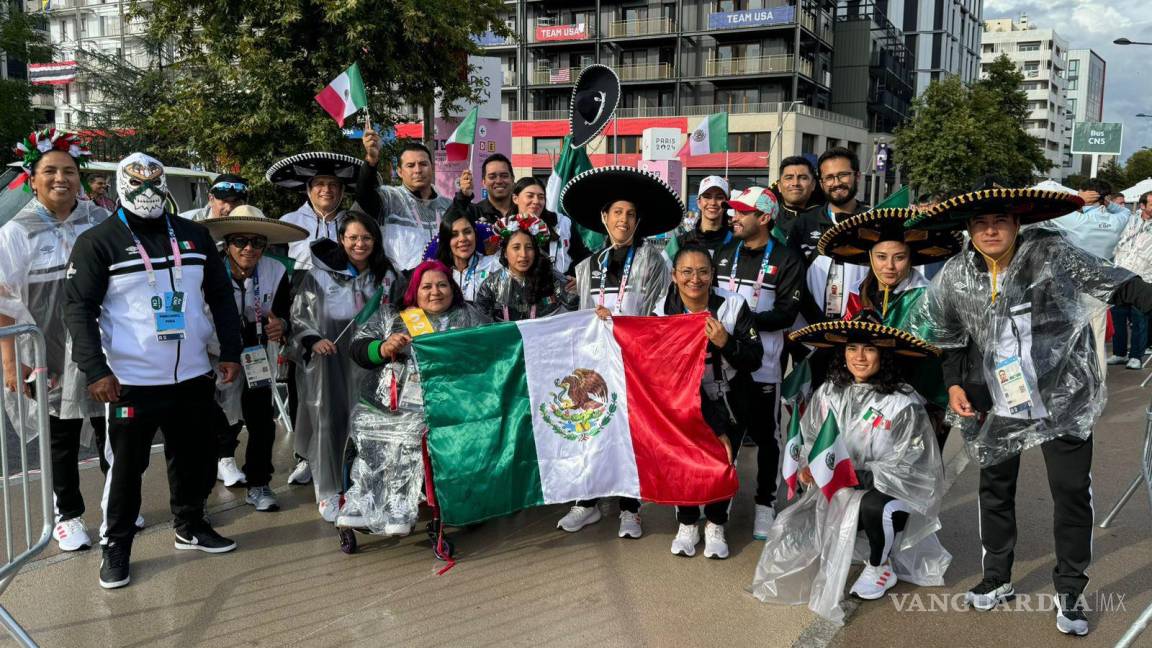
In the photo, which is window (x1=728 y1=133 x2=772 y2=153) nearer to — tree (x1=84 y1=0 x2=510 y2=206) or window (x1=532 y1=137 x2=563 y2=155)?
window (x1=532 y1=137 x2=563 y2=155)

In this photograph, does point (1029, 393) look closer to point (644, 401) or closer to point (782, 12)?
point (644, 401)

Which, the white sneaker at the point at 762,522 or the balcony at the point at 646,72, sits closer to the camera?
the white sneaker at the point at 762,522

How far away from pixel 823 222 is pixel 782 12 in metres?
39.9

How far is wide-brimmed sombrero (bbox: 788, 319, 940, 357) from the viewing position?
3.60m

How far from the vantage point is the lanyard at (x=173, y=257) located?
12.6 feet

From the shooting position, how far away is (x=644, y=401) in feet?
14.0

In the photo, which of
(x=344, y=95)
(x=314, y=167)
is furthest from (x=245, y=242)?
(x=344, y=95)

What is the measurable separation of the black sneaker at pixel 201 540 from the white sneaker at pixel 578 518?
183 centimetres

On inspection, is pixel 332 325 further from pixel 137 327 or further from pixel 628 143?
pixel 628 143

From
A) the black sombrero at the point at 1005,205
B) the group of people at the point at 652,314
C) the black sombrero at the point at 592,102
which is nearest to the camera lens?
the black sombrero at the point at 1005,205

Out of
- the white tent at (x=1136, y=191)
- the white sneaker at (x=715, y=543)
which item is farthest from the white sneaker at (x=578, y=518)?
the white tent at (x=1136, y=191)

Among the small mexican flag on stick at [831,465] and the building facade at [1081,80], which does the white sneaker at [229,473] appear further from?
the building facade at [1081,80]

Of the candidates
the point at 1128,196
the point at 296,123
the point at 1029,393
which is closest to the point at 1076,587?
the point at 1029,393

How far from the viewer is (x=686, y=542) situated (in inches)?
165
